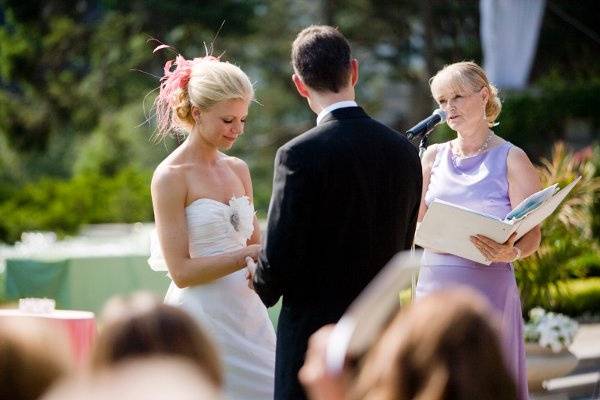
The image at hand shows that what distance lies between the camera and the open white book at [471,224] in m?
4.98

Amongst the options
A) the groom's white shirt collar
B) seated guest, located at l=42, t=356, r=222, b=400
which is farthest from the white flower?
seated guest, located at l=42, t=356, r=222, b=400

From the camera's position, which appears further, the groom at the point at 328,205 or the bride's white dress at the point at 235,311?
the bride's white dress at the point at 235,311

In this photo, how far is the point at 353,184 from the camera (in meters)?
4.20

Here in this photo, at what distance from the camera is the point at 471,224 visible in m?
5.07

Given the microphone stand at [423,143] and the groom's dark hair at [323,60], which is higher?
the groom's dark hair at [323,60]

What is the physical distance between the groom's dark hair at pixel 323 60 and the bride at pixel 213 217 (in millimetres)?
693

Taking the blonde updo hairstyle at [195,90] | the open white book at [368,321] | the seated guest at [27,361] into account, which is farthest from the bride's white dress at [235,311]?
the seated guest at [27,361]

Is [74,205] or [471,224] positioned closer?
[471,224]

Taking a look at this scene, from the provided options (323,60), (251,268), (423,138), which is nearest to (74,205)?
(423,138)

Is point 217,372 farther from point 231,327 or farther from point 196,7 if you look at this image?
point 196,7

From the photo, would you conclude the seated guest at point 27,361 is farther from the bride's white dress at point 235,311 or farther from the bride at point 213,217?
the bride's white dress at point 235,311

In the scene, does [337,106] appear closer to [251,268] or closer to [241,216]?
[251,268]

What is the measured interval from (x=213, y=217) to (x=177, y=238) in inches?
7.1

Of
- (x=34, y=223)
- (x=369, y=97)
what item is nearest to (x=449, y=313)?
(x=34, y=223)
